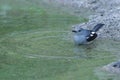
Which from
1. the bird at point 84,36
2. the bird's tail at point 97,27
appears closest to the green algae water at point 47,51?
the bird at point 84,36

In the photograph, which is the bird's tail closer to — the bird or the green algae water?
the bird

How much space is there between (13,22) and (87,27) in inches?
78.9

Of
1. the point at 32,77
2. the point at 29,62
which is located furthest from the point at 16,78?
the point at 29,62

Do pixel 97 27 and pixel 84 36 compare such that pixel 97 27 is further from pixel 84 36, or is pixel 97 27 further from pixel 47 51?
pixel 47 51

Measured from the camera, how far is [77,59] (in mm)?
8281

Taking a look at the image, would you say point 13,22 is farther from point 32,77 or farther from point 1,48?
point 32,77

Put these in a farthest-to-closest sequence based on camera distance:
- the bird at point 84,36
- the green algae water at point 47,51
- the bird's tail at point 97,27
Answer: the bird's tail at point 97,27, the bird at point 84,36, the green algae water at point 47,51

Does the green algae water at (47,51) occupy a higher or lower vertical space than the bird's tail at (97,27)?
lower

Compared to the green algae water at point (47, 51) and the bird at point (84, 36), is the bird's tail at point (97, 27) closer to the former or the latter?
the bird at point (84, 36)

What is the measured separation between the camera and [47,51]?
345 inches

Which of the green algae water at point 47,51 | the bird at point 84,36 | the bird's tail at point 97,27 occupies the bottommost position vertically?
the green algae water at point 47,51

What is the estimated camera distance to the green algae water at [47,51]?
295 inches

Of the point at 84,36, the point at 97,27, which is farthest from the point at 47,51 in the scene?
the point at 97,27

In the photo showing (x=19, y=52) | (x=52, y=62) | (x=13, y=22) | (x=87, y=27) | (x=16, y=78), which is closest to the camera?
(x=16, y=78)
